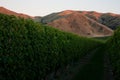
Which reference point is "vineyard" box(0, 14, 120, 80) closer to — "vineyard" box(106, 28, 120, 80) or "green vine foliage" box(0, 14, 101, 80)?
"green vine foliage" box(0, 14, 101, 80)

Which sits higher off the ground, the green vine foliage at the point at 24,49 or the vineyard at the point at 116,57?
the green vine foliage at the point at 24,49

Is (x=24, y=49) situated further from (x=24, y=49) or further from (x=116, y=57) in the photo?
(x=116, y=57)

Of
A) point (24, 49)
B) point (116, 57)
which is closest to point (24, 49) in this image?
point (24, 49)

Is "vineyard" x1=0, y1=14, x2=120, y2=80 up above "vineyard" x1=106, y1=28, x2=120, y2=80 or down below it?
above

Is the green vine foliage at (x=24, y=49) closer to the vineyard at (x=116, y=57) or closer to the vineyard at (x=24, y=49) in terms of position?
the vineyard at (x=24, y=49)

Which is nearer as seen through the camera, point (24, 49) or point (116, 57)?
point (24, 49)

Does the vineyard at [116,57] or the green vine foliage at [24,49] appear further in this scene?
the vineyard at [116,57]

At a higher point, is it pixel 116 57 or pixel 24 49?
pixel 24 49

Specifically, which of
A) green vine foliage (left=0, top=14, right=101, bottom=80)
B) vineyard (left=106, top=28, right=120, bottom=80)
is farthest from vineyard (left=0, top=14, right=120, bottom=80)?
vineyard (left=106, top=28, right=120, bottom=80)

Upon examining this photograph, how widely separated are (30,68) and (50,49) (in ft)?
9.84

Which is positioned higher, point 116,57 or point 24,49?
point 24,49

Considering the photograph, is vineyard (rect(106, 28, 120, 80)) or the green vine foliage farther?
vineyard (rect(106, 28, 120, 80))

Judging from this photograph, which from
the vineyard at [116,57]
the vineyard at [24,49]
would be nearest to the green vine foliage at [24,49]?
the vineyard at [24,49]

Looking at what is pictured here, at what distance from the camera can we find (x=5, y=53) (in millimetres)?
7242
